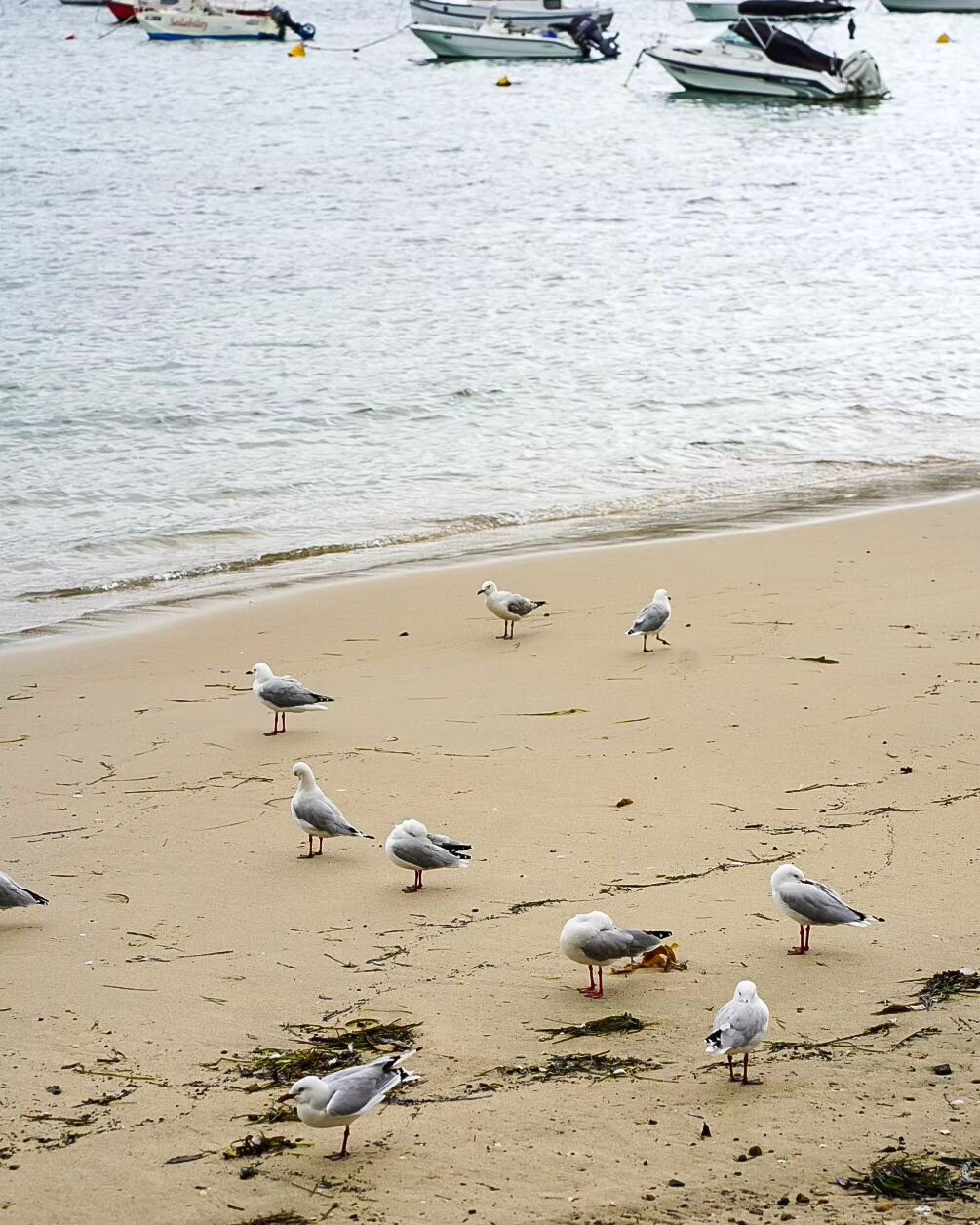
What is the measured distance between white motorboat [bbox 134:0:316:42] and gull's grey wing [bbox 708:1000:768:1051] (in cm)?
6757

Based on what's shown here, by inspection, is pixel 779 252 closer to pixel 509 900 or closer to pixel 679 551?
pixel 679 551

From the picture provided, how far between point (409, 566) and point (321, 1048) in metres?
8.15

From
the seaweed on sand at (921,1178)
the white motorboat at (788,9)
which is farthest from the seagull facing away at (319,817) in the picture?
the white motorboat at (788,9)

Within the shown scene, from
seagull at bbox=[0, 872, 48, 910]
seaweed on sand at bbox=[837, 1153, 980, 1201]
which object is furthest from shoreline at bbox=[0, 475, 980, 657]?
seaweed on sand at bbox=[837, 1153, 980, 1201]

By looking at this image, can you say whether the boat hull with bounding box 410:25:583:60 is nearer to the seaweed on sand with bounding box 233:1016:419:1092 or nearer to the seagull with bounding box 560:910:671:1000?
the seagull with bounding box 560:910:671:1000

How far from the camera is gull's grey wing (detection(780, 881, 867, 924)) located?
587 cm

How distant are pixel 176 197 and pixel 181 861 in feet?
105

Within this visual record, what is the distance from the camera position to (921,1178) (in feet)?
14.3

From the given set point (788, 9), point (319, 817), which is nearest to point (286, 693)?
point (319, 817)

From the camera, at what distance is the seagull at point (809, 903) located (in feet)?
19.2

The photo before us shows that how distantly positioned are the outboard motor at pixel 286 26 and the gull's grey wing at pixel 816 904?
6667 centimetres

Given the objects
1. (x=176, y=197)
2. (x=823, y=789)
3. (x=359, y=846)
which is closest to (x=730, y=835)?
(x=823, y=789)

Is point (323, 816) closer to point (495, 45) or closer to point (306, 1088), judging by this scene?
point (306, 1088)

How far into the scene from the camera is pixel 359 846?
24.5ft
